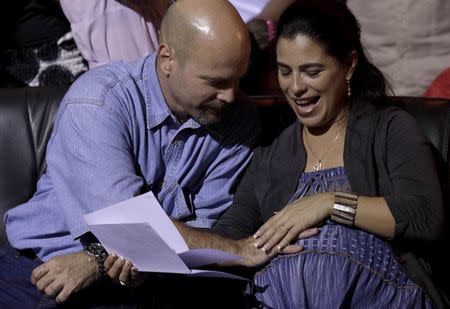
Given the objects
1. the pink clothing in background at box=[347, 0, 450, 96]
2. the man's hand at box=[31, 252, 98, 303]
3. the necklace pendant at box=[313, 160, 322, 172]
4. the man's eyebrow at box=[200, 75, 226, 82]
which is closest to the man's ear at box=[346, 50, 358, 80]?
the necklace pendant at box=[313, 160, 322, 172]

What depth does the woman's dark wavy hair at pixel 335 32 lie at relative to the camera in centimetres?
273

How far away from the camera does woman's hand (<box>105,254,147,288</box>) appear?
2.55 meters

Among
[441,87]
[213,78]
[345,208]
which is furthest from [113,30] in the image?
[441,87]

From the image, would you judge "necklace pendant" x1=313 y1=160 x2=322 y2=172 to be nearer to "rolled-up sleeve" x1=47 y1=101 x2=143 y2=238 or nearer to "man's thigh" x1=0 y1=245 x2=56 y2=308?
"rolled-up sleeve" x1=47 y1=101 x2=143 y2=238

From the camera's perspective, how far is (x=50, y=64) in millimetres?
3779

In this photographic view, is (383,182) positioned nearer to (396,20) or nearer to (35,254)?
(35,254)

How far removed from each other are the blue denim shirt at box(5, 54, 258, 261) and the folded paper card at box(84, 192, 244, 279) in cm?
17

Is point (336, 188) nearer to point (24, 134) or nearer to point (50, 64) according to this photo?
point (24, 134)

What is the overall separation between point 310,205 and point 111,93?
0.65 metres

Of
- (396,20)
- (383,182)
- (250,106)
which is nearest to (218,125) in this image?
(250,106)

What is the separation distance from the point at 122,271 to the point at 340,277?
584mm

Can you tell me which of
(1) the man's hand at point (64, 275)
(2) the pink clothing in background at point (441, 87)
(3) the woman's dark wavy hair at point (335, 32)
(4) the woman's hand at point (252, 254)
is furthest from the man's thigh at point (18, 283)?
(2) the pink clothing in background at point (441, 87)

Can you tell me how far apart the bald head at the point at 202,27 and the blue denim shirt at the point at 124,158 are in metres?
0.17

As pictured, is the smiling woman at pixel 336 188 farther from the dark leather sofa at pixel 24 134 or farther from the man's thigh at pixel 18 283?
the man's thigh at pixel 18 283
